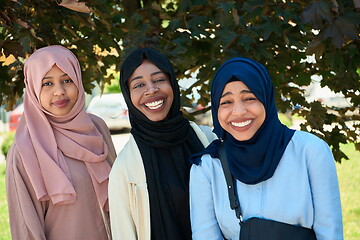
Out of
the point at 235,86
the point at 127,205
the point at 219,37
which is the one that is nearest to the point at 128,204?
the point at 127,205

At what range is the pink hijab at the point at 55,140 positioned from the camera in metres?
2.96

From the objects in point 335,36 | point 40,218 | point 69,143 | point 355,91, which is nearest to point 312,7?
point 335,36

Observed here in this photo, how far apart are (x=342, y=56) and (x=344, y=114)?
130 centimetres

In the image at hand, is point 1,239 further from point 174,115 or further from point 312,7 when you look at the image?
point 312,7

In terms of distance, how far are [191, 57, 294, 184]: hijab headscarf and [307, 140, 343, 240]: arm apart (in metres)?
0.15

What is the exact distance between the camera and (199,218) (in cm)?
247

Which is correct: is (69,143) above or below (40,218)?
above

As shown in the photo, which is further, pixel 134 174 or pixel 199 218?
pixel 134 174

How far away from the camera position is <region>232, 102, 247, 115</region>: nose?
2.42m

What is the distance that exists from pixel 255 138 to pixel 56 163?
1131 mm

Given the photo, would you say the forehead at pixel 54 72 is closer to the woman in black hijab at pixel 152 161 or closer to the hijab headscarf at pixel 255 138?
the woman in black hijab at pixel 152 161

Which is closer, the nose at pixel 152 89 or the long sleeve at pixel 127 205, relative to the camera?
the long sleeve at pixel 127 205

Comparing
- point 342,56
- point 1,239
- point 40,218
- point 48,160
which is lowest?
point 1,239

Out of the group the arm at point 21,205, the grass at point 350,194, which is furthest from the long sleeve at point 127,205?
the grass at point 350,194
